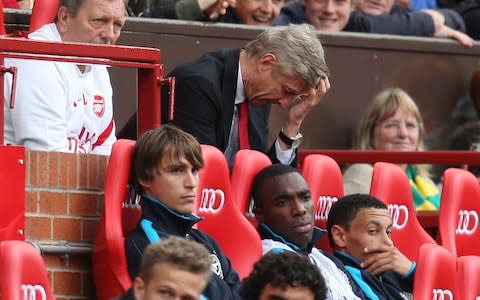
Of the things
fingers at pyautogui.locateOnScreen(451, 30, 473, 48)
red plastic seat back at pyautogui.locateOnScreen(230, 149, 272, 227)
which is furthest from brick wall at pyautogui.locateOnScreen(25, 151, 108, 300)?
fingers at pyautogui.locateOnScreen(451, 30, 473, 48)

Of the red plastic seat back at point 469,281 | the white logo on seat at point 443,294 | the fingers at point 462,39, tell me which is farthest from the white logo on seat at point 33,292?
the fingers at point 462,39

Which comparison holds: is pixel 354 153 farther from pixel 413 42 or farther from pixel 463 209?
pixel 413 42

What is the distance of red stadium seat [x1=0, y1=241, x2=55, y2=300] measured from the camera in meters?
5.71

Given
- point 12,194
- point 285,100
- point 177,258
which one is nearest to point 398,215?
point 285,100

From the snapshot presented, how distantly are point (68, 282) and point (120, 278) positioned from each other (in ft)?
1.30

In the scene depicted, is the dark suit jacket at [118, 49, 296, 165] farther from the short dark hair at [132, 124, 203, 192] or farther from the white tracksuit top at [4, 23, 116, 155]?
the short dark hair at [132, 124, 203, 192]

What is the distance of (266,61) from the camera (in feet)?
24.3

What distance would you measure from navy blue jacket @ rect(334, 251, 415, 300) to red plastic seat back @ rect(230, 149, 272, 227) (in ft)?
1.57

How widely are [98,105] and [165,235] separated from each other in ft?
3.90

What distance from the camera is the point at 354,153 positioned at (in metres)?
8.62

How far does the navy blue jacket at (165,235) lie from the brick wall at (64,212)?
350mm

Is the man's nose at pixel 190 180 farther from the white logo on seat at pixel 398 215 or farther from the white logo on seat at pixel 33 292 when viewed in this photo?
the white logo on seat at pixel 398 215

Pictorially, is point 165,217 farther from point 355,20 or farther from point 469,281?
point 355,20

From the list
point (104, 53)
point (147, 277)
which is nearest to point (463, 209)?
point (104, 53)
